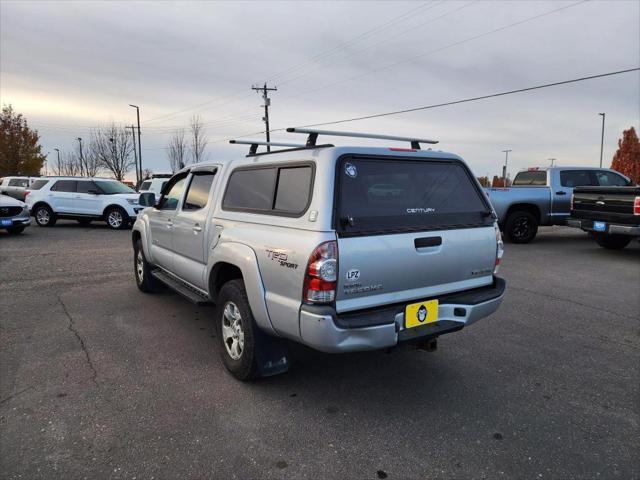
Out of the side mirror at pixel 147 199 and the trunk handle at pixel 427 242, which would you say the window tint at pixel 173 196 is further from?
the trunk handle at pixel 427 242

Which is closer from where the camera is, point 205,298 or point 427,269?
point 427,269

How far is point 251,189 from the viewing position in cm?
392

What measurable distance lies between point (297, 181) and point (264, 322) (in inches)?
42.1

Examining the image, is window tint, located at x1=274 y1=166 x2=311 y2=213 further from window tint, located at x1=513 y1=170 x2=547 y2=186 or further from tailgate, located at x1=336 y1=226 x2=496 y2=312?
window tint, located at x1=513 y1=170 x2=547 y2=186

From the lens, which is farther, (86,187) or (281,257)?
(86,187)

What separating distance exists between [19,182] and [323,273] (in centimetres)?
2460

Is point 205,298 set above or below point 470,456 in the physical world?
above

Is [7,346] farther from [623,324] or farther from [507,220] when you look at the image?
[507,220]

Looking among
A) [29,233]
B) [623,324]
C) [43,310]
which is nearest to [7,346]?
[43,310]

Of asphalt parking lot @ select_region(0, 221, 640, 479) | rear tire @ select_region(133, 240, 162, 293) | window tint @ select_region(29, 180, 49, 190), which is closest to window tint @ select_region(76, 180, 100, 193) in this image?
window tint @ select_region(29, 180, 49, 190)

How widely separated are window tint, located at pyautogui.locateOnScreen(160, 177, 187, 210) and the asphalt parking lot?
1311 millimetres

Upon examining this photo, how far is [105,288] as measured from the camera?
6.74 m

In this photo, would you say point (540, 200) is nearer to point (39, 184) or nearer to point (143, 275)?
point (143, 275)

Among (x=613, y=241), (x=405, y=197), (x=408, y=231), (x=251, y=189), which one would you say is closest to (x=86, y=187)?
(x=251, y=189)
